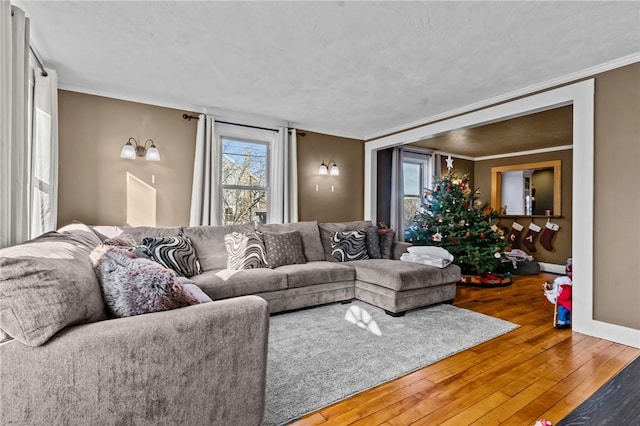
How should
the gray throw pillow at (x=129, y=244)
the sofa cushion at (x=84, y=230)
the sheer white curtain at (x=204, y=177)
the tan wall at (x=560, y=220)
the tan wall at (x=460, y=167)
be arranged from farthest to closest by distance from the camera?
the tan wall at (x=460, y=167), the tan wall at (x=560, y=220), the sheer white curtain at (x=204, y=177), the gray throw pillow at (x=129, y=244), the sofa cushion at (x=84, y=230)

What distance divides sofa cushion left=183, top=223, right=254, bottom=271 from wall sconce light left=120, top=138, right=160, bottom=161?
1.01m

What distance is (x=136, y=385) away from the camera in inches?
46.3

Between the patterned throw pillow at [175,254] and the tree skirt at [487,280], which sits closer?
the patterned throw pillow at [175,254]

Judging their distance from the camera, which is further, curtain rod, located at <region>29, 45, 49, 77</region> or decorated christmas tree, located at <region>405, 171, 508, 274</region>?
decorated christmas tree, located at <region>405, 171, 508, 274</region>

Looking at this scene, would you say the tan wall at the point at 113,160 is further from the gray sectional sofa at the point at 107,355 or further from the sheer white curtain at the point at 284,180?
the gray sectional sofa at the point at 107,355

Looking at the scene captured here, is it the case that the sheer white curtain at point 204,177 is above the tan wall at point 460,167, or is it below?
below

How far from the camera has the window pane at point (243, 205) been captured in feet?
14.5

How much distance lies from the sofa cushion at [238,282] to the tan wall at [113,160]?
1.35 metres

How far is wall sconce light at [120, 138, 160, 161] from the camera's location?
3570mm

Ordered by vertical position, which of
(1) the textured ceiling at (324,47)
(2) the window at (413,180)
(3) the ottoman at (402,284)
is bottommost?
(3) the ottoman at (402,284)

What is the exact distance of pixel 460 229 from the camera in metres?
5.09

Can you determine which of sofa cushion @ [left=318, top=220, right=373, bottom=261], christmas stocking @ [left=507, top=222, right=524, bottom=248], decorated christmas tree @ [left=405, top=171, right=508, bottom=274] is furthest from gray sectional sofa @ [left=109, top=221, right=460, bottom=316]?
christmas stocking @ [left=507, top=222, right=524, bottom=248]

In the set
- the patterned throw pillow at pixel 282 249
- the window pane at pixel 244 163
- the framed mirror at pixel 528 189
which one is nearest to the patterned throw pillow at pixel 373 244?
the patterned throw pillow at pixel 282 249

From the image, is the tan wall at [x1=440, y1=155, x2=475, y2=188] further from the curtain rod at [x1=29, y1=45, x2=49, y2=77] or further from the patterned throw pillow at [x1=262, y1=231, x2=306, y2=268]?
the curtain rod at [x1=29, y1=45, x2=49, y2=77]
